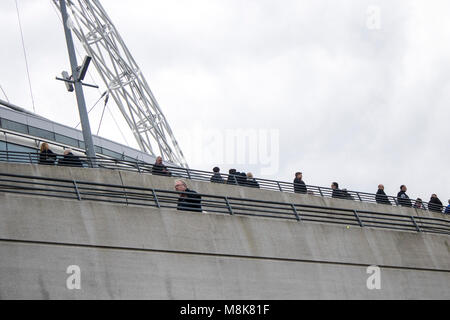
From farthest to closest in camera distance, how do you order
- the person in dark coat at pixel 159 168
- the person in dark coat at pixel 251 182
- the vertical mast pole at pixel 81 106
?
the person in dark coat at pixel 251 182 → the vertical mast pole at pixel 81 106 → the person in dark coat at pixel 159 168

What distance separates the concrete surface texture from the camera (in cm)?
1494

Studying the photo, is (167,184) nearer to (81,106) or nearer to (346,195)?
(81,106)

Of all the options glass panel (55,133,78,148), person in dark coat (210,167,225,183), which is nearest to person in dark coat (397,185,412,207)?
person in dark coat (210,167,225,183)

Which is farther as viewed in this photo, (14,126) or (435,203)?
(14,126)

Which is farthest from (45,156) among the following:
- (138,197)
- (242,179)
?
(242,179)

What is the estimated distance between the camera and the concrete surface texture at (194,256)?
1494cm

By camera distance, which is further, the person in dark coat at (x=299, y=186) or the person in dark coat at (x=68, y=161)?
the person in dark coat at (x=299, y=186)

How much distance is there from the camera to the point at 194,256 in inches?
661

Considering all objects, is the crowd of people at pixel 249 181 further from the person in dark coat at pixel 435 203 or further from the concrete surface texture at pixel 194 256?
the concrete surface texture at pixel 194 256

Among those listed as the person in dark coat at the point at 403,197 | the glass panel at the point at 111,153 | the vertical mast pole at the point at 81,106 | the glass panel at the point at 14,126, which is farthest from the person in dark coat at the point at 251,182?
the glass panel at the point at 111,153

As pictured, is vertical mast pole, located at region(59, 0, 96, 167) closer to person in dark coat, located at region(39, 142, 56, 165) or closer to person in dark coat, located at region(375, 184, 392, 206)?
person in dark coat, located at region(39, 142, 56, 165)

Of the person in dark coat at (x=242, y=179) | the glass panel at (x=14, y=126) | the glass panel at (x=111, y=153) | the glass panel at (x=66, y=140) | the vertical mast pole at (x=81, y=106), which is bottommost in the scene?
the person in dark coat at (x=242, y=179)
